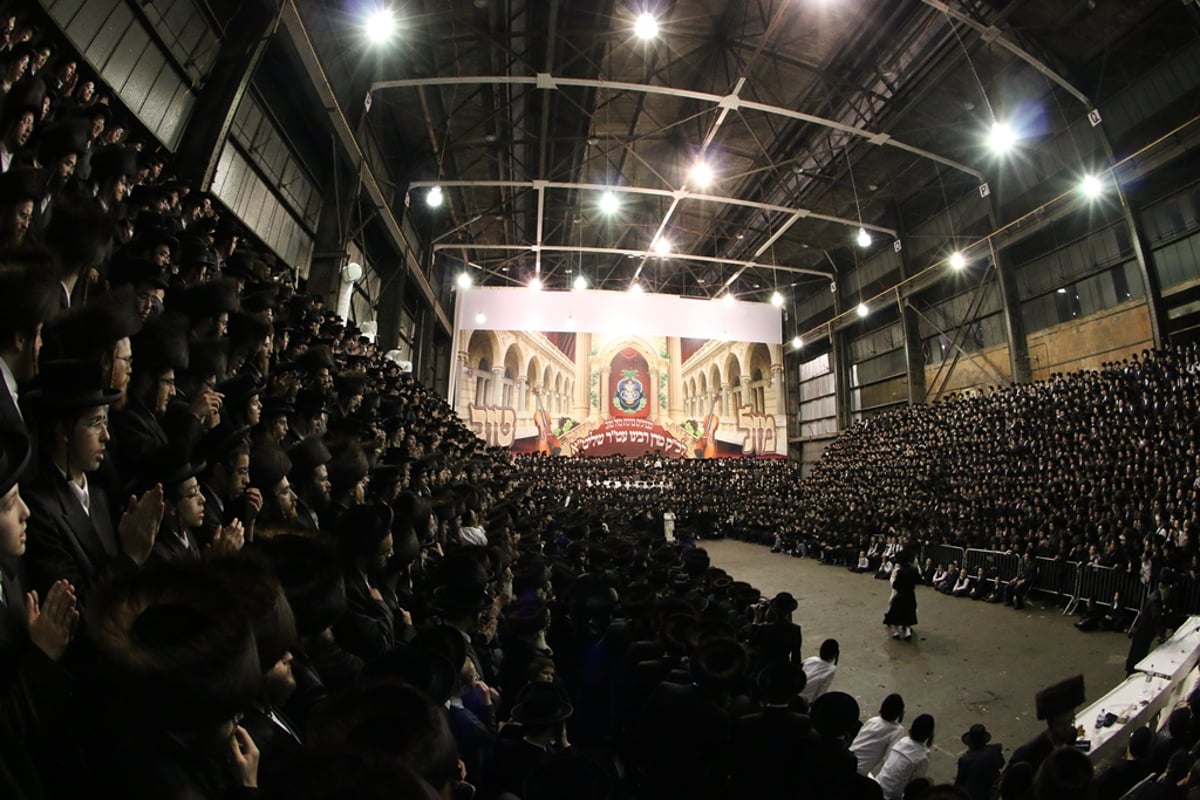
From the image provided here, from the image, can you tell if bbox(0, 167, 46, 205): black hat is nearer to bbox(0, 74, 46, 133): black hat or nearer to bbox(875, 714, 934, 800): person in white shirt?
bbox(0, 74, 46, 133): black hat

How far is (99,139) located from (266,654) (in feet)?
19.6

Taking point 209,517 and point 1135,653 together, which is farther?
point 1135,653

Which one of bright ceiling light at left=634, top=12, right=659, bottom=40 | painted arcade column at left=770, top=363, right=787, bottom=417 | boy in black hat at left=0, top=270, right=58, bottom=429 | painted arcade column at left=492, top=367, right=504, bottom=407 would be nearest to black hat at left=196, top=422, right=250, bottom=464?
boy in black hat at left=0, top=270, right=58, bottom=429

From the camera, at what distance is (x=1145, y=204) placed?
1330cm

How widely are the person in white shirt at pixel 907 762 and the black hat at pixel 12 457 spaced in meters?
4.35

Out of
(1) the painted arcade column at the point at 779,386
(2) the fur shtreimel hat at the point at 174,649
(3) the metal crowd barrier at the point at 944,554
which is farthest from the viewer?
(1) the painted arcade column at the point at 779,386

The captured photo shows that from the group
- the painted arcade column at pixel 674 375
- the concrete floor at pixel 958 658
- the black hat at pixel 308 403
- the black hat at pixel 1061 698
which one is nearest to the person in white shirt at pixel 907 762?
the black hat at pixel 1061 698

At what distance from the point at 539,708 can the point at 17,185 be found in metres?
3.35

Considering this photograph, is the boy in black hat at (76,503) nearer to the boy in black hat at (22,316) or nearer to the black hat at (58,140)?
the boy in black hat at (22,316)

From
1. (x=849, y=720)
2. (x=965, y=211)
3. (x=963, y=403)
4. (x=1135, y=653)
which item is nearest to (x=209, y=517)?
(x=849, y=720)

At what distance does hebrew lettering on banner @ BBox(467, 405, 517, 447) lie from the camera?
23.5m

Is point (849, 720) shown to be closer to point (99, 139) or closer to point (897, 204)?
point (99, 139)

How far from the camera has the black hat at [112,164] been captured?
4.08 metres

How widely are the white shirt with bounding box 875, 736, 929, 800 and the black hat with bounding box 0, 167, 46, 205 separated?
5639 millimetres
